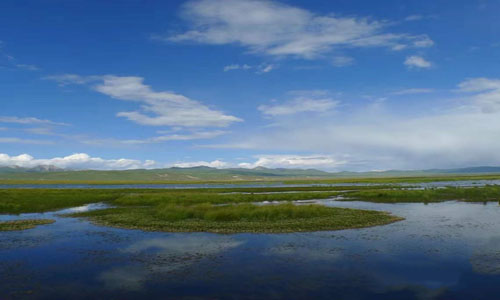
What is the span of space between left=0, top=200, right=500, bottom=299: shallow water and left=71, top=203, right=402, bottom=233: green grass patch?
8.81ft

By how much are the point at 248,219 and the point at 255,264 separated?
17140 millimetres

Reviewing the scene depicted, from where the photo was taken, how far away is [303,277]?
789 inches

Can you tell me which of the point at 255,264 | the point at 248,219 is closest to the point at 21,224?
the point at 248,219

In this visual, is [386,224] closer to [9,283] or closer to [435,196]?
[9,283]

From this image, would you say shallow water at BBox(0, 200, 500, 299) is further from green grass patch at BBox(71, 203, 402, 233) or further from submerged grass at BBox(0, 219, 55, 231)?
submerged grass at BBox(0, 219, 55, 231)

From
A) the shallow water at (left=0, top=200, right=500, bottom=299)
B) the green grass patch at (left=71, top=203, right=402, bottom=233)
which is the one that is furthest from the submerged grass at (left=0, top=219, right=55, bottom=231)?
the green grass patch at (left=71, top=203, right=402, bottom=233)

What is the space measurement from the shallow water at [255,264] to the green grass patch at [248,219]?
2.69 m

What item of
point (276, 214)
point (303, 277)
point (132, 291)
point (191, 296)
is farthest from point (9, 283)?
point (276, 214)

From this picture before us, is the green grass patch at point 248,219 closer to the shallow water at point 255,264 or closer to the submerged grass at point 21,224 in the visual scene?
the shallow water at point 255,264

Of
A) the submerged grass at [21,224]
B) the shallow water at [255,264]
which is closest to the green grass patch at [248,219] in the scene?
the shallow water at [255,264]

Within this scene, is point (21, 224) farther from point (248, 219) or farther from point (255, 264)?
point (255, 264)

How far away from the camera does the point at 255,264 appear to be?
23.0 metres

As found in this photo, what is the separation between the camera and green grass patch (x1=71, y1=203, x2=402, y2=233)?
35562 millimetres

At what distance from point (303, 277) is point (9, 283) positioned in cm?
1688
